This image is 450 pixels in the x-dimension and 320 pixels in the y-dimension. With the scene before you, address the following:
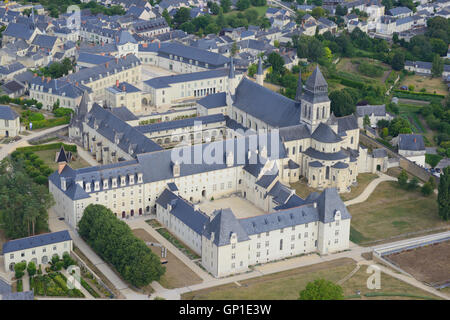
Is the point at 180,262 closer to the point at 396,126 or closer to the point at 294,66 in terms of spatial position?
the point at 396,126

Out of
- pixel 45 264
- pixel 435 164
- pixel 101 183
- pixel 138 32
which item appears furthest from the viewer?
pixel 138 32

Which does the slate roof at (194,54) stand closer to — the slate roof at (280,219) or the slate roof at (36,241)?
the slate roof at (280,219)

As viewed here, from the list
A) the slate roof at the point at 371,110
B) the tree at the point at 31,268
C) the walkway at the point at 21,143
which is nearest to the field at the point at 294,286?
the tree at the point at 31,268

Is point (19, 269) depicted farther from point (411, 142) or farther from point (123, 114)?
point (411, 142)

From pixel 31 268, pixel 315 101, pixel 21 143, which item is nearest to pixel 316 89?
pixel 315 101

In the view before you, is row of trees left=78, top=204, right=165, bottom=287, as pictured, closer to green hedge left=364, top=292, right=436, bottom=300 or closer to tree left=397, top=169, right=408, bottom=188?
green hedge left=364, top=292, right=436, bottom=300

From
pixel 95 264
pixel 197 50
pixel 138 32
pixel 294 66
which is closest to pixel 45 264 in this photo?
pixel 95 264

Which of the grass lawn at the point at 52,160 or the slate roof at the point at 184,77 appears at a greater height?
the slate roof at the point at 184,77
